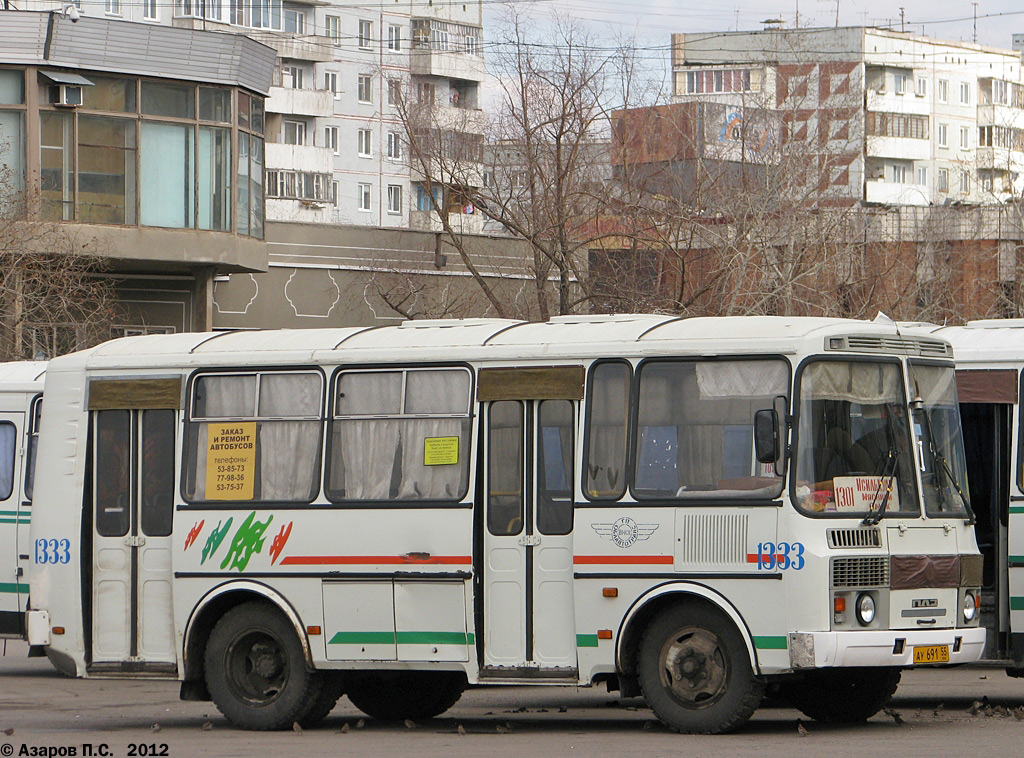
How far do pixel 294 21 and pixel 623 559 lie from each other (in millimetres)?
78140

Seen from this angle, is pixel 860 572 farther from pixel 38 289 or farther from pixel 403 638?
pixel 38 289

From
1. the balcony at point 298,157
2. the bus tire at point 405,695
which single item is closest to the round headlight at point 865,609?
the bus tire at point 405,695

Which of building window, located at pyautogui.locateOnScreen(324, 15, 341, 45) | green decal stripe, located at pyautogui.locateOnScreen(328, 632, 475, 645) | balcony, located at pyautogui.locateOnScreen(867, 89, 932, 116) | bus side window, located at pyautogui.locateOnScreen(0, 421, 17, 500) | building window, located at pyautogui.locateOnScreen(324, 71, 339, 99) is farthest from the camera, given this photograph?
balcony, located at pyautogui.locateOnScreen(867, 89, 932, 116)

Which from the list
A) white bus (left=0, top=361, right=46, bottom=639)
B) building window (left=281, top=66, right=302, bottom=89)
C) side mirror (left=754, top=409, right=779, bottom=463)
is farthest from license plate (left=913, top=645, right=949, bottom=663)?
building window (left=281, top=66, right=302, bottom=89)

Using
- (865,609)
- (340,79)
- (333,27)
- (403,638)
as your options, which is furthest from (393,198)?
(865,609)

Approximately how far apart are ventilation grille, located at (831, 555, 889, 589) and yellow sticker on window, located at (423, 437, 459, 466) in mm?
2655

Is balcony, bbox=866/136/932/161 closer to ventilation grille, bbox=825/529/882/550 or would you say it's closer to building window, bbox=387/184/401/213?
building window, bbox=387/184/401/213

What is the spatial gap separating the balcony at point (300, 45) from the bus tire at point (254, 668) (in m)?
68.7

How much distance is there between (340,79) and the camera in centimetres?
8719

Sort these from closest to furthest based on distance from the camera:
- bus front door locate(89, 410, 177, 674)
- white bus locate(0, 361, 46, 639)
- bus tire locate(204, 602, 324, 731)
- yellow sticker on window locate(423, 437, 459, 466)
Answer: yellow sticker on window locate(423, 437, 459, 466) < bus tire locate(204, 602, 324, 731) < bus front door locate(89, 410, 177, 674) < white bus locate(0, 361, 46, 639)

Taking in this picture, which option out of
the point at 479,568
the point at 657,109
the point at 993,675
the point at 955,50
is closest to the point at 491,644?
the point at 479,568

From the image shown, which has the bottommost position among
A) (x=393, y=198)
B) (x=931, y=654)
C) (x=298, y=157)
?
(x=931, y=654)

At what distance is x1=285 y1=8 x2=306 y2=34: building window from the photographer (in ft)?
281

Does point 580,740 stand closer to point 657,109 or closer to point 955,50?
point 657,109
